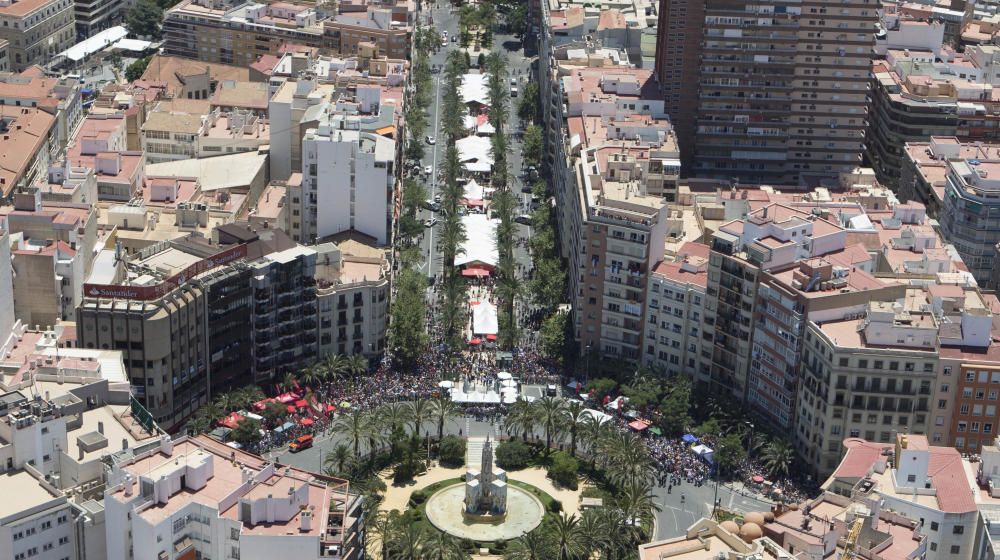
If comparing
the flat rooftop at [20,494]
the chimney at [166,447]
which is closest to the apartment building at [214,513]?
the chimney at [166,447]

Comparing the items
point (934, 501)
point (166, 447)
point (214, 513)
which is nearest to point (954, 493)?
point (934, 501)

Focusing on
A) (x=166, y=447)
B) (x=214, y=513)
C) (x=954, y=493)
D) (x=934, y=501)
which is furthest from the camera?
(x=934, y=501)

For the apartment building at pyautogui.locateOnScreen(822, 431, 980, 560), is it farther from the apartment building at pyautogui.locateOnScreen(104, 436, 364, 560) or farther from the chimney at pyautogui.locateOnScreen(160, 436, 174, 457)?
the chimney at pyautogui.locateOnScreen(160, 436, 174, 457)

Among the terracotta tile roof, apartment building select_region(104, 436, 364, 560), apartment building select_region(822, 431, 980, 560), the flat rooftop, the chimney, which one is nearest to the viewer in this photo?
apartment building select_region(104, 436, 364, 560)

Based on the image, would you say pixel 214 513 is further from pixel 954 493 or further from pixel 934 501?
pixel 954 493

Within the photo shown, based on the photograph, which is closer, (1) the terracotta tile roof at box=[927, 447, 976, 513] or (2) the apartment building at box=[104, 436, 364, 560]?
(2) the apartment building at box=[104, 436, 364, 560]

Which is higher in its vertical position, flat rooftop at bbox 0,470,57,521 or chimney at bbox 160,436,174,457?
chimney at bbox 160,436,174,457

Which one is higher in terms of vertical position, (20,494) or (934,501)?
(20,494)

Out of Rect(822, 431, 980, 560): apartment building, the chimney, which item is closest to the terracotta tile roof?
Rect(822, 431, 980, 560): apartment building
